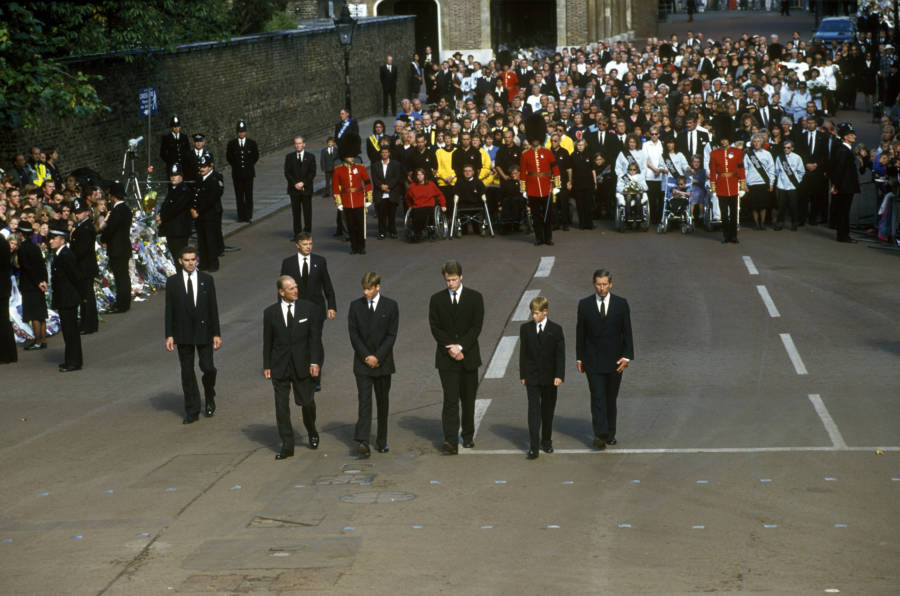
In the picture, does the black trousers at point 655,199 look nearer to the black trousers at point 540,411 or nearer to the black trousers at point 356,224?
the black trousers at point 356,224

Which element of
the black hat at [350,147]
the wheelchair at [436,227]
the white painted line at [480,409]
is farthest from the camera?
the wheelchair at [436,227]

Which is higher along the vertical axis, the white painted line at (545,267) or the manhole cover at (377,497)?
the manhole cover at (377,497)

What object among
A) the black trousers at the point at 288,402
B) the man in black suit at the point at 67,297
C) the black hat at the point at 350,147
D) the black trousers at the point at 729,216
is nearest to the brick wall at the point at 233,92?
the black hat at the point at 350,147

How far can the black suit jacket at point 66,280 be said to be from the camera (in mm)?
16578

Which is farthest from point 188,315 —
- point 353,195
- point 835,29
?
point 835,29

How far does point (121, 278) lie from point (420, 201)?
6.47 meters

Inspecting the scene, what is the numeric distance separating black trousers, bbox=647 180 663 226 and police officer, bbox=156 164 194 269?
348 inches

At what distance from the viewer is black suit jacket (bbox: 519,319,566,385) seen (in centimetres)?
1230

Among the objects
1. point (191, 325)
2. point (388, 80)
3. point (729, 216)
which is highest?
point (388, 80)

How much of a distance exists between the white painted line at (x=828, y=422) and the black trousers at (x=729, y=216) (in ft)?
32.5

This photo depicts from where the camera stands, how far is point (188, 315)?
14148mm

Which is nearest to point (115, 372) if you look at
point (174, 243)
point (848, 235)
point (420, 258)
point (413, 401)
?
point (413, 401)

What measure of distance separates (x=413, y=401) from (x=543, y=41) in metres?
56.9

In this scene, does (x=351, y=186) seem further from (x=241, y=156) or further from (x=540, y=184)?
(x=241, y=156)
